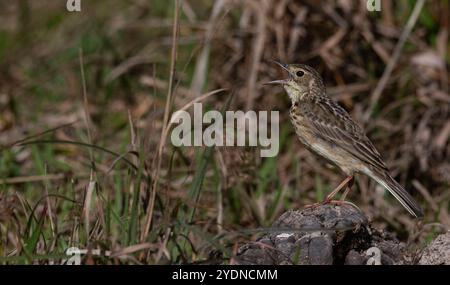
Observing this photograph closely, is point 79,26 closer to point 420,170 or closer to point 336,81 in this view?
point 336,81

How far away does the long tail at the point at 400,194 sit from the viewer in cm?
526

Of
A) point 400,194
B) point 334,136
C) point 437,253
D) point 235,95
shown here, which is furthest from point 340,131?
point 235,95

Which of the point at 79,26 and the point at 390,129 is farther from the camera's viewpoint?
the point at 79,26

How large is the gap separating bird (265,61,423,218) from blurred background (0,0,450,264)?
369 millimetres

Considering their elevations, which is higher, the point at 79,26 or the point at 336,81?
the point at 79,26

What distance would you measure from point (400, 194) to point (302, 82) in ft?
3.41

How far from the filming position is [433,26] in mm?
7922

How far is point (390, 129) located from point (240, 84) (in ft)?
4.16

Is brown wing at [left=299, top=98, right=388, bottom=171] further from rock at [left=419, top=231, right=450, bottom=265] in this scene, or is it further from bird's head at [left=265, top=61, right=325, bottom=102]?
rock at [left=419, top=231, right=450, bottom=265]

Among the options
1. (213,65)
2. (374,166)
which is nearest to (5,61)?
(213,65)

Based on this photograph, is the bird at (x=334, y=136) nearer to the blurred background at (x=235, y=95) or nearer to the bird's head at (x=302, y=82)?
the bird's head at (x=302, y=82)

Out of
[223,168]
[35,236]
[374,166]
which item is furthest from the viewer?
[223,168]

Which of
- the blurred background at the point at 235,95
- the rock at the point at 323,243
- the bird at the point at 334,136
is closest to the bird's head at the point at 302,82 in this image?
the bird at the point at 334,136

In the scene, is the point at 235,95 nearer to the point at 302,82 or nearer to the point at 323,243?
the point at 302,82
